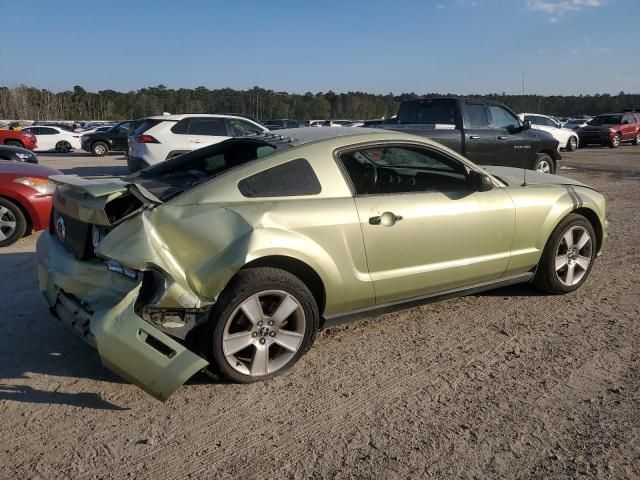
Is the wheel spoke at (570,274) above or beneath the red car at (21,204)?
beneath

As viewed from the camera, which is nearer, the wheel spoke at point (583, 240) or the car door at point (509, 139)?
the wheel spoke at point (583, 240)

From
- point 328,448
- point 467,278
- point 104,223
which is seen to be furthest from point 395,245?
point 104,223

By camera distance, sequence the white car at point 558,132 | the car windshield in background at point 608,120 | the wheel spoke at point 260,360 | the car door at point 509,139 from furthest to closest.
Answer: the car windshield in background at point 608,120 < the white car at point 558,132 < the car door at point 509,139 < the wheel spoke at point 260,360

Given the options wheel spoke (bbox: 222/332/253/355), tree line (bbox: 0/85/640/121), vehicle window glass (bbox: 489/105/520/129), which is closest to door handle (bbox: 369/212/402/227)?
wheel spoke (bbox: 222/332/253/355)

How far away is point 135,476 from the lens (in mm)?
2545

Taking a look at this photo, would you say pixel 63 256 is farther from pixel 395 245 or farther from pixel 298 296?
pixel 395 245

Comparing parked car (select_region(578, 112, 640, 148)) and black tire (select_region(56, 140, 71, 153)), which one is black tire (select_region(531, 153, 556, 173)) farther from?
black tire (select_region(56, 140, 71, 153))

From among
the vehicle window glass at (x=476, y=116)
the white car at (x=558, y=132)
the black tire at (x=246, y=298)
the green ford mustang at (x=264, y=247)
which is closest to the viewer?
the green ford mustang at (x=264, y=247)

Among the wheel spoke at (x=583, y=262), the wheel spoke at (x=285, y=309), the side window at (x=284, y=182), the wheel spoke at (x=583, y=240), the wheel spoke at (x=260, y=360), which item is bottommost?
the wheel spoke at (x=260, y=360)

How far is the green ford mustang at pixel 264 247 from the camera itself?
3.04 m

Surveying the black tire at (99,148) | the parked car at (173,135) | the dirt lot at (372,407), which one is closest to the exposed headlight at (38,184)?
the dirt lot at (372,407)

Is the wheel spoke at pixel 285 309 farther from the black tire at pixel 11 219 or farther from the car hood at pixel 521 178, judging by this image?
the black tire at pixel 11 219

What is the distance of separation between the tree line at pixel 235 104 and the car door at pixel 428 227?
6726 cm

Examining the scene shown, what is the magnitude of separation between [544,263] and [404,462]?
2.73 metres
